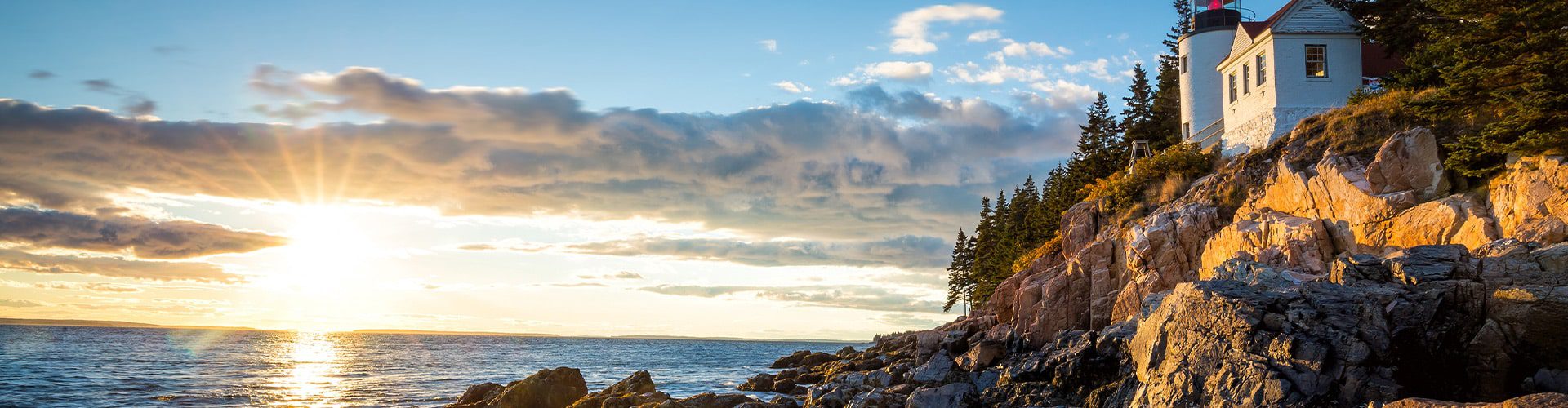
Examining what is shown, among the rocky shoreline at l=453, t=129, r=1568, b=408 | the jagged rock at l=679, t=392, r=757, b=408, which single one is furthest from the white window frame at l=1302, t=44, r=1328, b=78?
the jagged rock at l=679, t=392, r=757, b=408

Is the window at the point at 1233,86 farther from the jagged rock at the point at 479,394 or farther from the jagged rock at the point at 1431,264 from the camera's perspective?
the jagged rock at the point at 479,394

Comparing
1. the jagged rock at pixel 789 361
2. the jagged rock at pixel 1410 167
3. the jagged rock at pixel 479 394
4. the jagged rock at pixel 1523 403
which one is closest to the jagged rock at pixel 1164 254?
the jagged rock at pixel 1410 167

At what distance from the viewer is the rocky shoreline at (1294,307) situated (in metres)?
15.3

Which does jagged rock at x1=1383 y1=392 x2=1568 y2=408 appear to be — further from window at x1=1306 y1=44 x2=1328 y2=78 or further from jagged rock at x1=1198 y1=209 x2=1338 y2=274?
window at x1=1306 y1=44 x2=1328 y2=78

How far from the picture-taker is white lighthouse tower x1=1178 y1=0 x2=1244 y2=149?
40938 mm

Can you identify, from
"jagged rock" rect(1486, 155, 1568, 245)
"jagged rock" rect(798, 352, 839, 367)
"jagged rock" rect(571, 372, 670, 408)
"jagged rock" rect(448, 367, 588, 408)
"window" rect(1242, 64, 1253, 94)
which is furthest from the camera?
"jagged rock" rect(798, 352, 839, 367)

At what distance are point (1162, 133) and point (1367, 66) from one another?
15907 mm

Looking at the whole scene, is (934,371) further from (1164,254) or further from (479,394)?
(479,394)

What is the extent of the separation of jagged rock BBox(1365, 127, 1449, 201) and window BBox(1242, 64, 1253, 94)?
11.4m

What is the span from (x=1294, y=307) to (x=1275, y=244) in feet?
36.4

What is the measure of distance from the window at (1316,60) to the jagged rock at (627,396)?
24.9 metres

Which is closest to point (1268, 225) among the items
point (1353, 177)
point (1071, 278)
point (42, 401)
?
point (1353, 177)

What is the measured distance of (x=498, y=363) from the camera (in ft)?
250

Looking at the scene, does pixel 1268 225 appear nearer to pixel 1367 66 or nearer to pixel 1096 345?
pixel 1096 345
